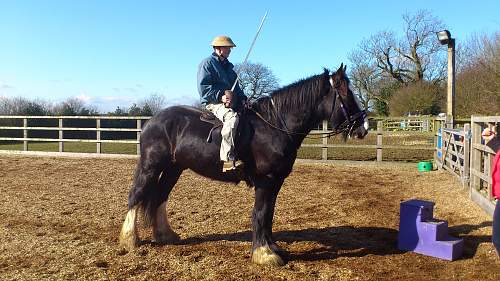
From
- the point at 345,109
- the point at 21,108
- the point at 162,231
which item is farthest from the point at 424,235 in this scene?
the point at 21,108

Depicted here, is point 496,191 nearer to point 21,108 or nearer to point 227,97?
point 227,97

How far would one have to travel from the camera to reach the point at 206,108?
4.93m

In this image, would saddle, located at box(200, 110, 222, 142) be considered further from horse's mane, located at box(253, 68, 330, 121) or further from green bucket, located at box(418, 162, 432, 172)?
green bucket, located at box(418, 162, 432, 172)

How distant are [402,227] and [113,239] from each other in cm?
350

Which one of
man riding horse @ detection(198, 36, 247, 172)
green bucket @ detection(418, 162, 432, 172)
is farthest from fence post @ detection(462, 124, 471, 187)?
man riding horse @ detection(198, 36, 247, 172)

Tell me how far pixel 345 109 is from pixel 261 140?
929mm

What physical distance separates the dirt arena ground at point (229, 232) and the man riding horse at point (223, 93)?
3.89ft

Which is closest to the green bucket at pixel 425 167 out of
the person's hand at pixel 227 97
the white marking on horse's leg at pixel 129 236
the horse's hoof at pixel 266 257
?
the horse's hoof at pixel 266 257

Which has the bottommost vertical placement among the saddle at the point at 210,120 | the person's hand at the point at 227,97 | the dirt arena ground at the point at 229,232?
the dirt arena ground at the point at 229,232

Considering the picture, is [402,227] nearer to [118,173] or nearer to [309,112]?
[309,112]

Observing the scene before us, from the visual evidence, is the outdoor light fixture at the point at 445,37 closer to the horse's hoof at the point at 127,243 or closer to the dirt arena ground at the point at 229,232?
the dirt arena ground at the point at 229,232

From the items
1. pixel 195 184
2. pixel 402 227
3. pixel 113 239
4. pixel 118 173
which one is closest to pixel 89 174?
pixel 118 173

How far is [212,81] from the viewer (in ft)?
15.8

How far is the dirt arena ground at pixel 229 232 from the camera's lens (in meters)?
Answer: 4.17
